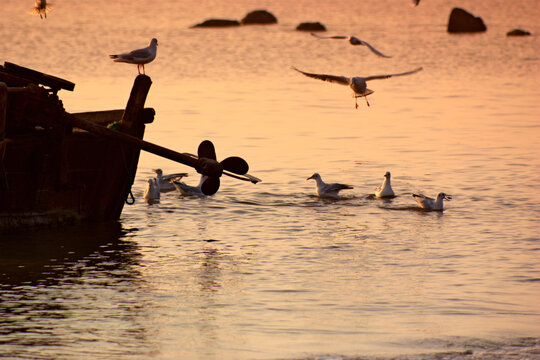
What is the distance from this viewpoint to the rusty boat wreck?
58.6 feet

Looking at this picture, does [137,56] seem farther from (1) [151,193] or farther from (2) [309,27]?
(2) [309,27]

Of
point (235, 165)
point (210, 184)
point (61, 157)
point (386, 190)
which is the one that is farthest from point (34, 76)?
point (386, 190)

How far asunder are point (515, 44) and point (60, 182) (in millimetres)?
53707

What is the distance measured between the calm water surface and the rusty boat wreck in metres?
0.42

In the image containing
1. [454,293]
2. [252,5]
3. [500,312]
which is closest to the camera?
[500,312]

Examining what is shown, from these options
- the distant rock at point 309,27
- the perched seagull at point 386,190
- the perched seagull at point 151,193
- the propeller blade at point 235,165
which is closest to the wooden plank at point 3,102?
the propeller blade at point 235,165

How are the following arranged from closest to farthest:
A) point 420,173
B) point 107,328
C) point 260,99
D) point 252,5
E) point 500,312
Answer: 1. point 107,328
2. point 500,312
3. point 420,173
4. point 260,99
5. point 252,5

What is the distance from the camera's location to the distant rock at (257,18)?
299 ft

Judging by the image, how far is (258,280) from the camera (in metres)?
16.0

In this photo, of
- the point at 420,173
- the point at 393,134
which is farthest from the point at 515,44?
the point at 420,173

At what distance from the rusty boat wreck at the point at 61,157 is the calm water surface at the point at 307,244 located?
0.42 metres

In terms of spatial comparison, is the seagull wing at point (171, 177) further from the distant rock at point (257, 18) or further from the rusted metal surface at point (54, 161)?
the distant rock at point (257, 18)

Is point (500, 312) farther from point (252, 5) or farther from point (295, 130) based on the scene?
point (252, 5)

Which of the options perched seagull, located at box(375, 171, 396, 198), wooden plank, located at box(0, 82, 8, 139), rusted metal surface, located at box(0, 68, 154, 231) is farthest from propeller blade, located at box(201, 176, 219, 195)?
perched seagull, located at box(375, 171, 396, 198)
